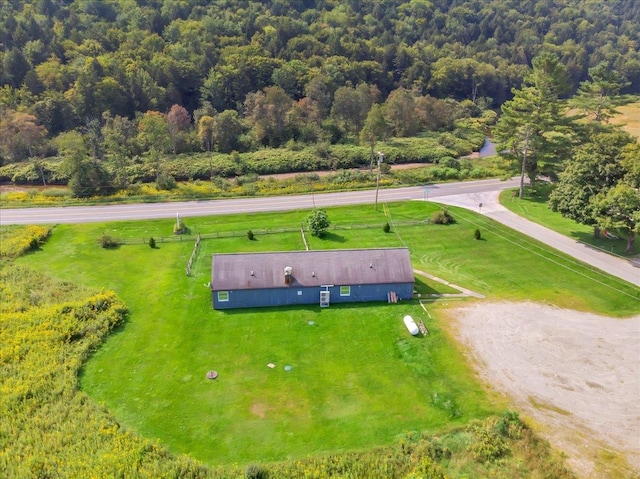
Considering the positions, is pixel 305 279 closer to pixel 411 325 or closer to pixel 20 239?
pixel 411 325

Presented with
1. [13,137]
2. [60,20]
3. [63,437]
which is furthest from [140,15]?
[63,437]

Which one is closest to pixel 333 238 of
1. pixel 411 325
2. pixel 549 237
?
pixel 411 325

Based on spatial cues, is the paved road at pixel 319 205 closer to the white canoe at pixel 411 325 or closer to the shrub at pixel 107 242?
the shrub at pixel 107 242

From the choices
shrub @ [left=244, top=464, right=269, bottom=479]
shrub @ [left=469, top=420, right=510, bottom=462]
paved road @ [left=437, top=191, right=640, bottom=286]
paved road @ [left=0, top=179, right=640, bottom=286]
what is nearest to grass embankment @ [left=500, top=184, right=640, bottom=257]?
paved road @ [left=437, top=191, right=640, bottom=286]

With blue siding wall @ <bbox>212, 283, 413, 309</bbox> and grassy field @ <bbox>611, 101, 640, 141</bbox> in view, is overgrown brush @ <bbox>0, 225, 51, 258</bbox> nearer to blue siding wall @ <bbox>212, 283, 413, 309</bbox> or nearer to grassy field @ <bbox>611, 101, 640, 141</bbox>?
blue siding wall @ <bbox>212, 283, 413, 309</bbox>

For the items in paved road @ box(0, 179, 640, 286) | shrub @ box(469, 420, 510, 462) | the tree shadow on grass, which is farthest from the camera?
paved road @ box(0, 179, 640, 286)

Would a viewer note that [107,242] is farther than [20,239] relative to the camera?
Yes

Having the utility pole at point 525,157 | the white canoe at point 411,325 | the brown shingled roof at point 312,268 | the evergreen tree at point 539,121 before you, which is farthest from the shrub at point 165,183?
the utility pole at point 525,157
